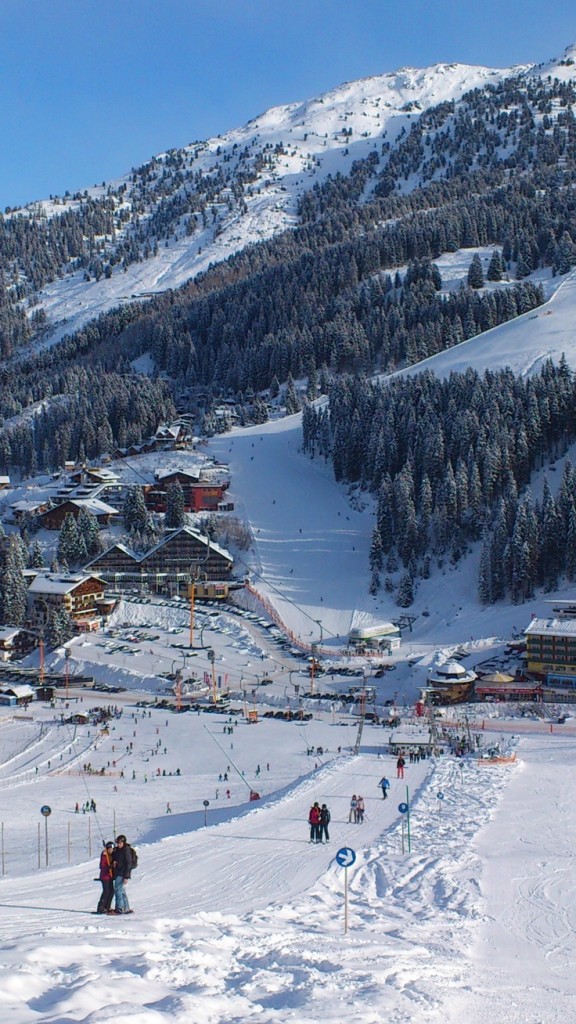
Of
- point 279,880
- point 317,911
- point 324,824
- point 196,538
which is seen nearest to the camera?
point 317,911

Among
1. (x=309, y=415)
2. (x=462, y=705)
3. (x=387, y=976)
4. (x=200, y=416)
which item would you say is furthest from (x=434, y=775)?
(x=200, y=416)

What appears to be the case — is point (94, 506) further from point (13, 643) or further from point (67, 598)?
point (13, 643)

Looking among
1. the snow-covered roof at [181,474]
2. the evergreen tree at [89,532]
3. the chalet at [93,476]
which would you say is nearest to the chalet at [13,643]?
the evergreen tree at [89,532]

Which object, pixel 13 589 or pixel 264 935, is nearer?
pixel 264 935

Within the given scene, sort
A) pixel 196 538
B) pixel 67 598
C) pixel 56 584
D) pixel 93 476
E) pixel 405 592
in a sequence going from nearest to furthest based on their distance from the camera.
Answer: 1. pixel 405 592
2. pixel 67 598
3. pixel 56 584
4. pixel 196 538
5. pixel 93 476

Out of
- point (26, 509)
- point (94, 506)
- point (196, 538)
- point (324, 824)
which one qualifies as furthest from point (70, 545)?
point (324, 824)

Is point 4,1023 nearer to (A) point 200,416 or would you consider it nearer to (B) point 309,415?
(B) point 309,415
